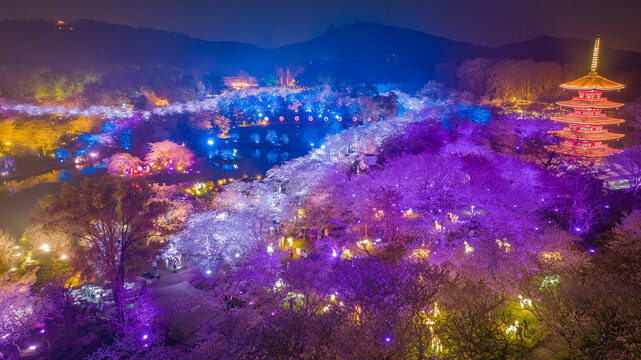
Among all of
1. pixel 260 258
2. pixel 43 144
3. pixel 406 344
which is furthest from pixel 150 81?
pixel 406 344

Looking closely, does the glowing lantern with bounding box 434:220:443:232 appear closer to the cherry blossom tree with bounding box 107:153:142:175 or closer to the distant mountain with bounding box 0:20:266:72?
the cherry blossom tree with bounding box 107:153:142:175

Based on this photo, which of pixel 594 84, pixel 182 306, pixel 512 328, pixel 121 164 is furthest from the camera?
pixel 121 164

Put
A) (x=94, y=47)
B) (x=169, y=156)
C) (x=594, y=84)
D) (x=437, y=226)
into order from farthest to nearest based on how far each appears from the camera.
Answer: (x=94, y=47) < (x=169, y=156) < (x=594, y=84) < (x=437, y=226)

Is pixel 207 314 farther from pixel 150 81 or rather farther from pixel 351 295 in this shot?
pixel 150 81

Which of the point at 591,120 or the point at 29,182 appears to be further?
the point at 29,182

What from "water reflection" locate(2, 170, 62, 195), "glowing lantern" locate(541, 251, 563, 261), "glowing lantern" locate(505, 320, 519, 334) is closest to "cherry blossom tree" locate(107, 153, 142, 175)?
"water reflection" locate(2, 170, 62, 195)

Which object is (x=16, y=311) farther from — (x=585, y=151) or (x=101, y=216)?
(x=585, y=151)

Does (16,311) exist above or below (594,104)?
below

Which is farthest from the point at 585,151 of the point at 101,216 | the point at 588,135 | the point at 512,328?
the point at 101,216
